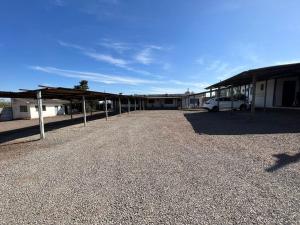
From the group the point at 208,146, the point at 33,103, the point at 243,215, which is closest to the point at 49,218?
the point at 243,215

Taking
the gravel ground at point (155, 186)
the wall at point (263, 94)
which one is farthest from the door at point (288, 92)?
the gravel ground at point (155, 186)

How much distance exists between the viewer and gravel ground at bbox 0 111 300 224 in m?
2.69

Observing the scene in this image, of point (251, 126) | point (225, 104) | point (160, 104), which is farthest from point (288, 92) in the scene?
point (160, 104)

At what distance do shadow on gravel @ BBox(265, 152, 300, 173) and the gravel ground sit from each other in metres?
0.02

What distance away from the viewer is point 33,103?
27547 millimetres

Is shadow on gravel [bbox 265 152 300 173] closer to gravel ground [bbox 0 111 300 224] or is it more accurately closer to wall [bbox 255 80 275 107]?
gravel ground [bbox 0 111 300 224]

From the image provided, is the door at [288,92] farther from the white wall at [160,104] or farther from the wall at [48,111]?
the wall at [48,111]

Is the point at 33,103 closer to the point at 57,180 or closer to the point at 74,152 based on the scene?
the point at 74,152

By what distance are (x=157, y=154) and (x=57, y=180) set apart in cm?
272

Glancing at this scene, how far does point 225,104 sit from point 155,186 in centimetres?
2053

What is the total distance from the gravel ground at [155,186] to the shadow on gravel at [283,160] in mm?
15

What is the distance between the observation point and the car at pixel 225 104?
21.4 m

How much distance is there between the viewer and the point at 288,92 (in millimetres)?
16781

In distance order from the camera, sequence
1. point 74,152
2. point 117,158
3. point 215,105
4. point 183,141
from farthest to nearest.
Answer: point 215,105 → point 183,141 → point 74,152 → point 117,158
